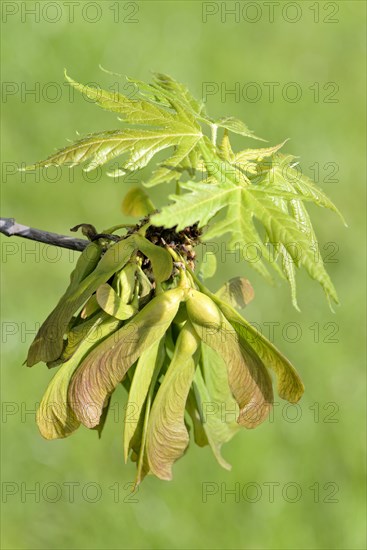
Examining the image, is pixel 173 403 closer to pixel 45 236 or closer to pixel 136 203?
pixel 45 236

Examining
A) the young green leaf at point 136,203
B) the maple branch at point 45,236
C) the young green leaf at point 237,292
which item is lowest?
the young green leaf at point 237,292

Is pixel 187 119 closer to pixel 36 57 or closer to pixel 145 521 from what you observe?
pixel 145 521

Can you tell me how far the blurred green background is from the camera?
11.0 ft

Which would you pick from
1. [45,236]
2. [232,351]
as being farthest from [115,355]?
[45,236]

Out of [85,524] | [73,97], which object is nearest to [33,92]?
[73,97]

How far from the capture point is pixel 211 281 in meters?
3.92

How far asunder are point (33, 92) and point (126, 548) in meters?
2.06

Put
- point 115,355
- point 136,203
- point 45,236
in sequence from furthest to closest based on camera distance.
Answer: point 136,203 < point 45,236 < point 115,355

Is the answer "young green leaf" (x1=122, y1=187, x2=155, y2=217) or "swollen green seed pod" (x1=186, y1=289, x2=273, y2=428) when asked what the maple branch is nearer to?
"swollen green seed pod" (x1=186, y1=289, x2=273, y2=428)

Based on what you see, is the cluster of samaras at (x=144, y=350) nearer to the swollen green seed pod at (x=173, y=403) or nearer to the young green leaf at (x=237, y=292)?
the swollen green seed pod at (x=173, y=403)

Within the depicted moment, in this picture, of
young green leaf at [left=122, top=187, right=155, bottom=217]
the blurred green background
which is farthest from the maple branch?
the blurred green background

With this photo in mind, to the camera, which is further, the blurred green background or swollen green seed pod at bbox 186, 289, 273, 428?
the blurred green background

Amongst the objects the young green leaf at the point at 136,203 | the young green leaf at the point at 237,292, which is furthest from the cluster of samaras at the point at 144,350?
the young green leaf at the point at 136,203

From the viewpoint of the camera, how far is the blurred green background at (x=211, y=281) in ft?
11.0
